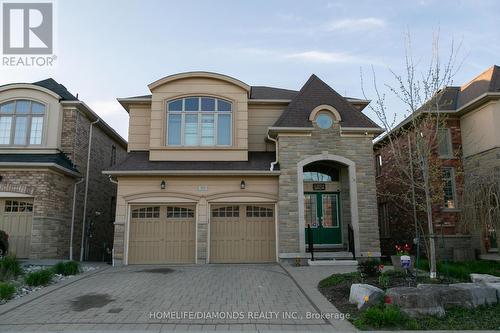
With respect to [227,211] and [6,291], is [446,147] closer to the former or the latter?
[227,211]

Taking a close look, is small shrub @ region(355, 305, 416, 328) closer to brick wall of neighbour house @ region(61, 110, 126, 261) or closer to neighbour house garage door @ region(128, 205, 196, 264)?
neighbour house garage door @ region(128, 205, 196, 264)

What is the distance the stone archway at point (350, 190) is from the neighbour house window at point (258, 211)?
1.25m

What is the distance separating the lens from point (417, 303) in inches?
261

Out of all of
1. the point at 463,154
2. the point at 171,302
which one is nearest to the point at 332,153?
the point at 463,154

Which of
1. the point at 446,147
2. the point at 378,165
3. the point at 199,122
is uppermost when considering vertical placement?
the point at 199,122

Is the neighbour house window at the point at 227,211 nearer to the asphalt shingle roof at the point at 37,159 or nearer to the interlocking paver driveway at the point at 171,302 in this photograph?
the interlocking paver driveway at the point at 171,302

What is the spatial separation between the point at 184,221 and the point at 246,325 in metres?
8.24


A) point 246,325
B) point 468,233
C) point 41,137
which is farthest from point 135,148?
point 468,233

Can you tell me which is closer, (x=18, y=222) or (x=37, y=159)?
(x=18, y=222)

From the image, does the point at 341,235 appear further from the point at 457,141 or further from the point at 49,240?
the point at 49,240

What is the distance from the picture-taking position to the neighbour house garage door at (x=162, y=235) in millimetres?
13875

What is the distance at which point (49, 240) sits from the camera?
1395cm

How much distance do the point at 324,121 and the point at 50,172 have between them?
10202 mm

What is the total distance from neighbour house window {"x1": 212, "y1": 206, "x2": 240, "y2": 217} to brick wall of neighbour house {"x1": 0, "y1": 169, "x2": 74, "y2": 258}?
19.2 feet
